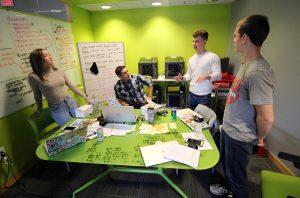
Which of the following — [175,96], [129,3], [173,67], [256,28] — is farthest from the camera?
[175,96]

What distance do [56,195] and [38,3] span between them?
2.59 metres

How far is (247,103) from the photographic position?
1263 millimetres

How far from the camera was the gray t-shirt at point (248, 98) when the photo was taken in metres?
1.11

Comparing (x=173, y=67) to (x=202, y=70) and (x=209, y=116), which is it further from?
(x=209, y=116)

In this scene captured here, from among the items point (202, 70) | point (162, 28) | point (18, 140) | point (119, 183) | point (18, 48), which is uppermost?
point (162, 28)

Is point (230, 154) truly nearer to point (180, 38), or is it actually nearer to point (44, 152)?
point (44, 152)

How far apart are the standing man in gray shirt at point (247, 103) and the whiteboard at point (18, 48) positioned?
2.45 meters

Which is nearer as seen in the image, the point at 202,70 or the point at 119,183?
the point at 119,183

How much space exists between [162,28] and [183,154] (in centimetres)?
340

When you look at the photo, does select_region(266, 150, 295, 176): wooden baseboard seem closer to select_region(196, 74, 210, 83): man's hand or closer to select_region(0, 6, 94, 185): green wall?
select_region(196, 74, 210, 83): man's hand

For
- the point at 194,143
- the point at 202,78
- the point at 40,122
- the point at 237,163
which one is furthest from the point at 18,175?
the point at 202,78

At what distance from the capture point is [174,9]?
383cm

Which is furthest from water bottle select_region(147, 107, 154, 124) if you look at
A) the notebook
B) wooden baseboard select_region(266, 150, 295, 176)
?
wooden baseboard select_region(266, 150, 295, 176)

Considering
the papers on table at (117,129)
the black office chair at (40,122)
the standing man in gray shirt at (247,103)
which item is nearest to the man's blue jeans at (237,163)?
the standing man in gray shirt at (247,103)
